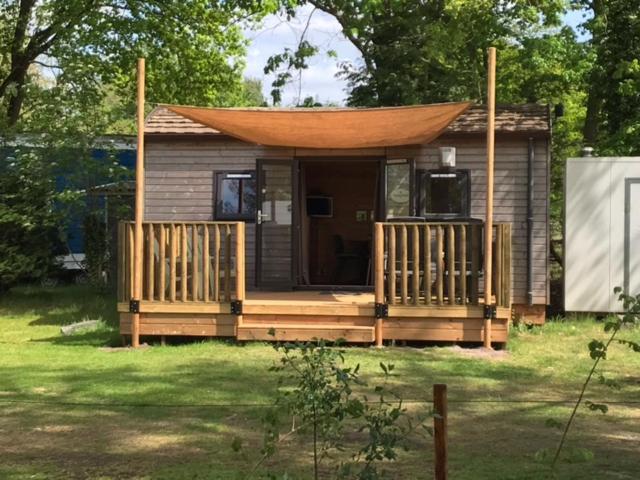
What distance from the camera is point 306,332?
329 inches

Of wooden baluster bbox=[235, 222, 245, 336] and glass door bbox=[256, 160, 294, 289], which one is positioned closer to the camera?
wooden baluster bbox=[235, 222, 245, 336]

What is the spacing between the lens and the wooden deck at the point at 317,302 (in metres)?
8.16

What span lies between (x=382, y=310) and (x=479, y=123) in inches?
136

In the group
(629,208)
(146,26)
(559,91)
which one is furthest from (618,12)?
(146,26)

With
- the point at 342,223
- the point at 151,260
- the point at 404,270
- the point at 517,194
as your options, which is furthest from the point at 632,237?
the point at 151,260

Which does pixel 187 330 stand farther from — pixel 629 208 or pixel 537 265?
pixel 629 208

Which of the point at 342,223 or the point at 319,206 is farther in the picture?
the point at 342,223

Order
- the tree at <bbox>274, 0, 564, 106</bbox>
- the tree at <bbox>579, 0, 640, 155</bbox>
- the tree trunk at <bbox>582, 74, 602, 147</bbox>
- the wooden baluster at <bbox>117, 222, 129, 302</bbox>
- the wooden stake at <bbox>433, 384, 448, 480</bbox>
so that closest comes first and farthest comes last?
the wooden stake at <bbox>433, 384, 448, 480</bbox>, the wooden baluster at <bbox>117, 222, 129, 302</bbox>, the tree at <bbox>579, 0, 640, 155</bbox>, the tree at <bbox>274, 0, 564, 106</bbox>, the tree trunk at <bbox>582, 74, 602, 147</bbox>

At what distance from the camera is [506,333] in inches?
322

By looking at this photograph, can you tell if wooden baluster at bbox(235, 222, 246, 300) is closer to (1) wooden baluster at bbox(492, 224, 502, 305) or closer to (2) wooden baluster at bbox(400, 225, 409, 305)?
(2) wooden baluster at bbox(400, 225, 409, 305)

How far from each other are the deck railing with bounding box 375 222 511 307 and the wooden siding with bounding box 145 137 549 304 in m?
1.82

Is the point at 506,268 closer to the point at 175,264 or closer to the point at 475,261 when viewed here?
the point at 475,261

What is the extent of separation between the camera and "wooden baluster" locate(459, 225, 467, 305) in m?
8.07

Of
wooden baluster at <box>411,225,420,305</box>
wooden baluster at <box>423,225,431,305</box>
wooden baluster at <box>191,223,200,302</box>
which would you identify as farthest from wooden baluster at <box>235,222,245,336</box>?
wooden baluster at <box>423,225,431,305</box>
